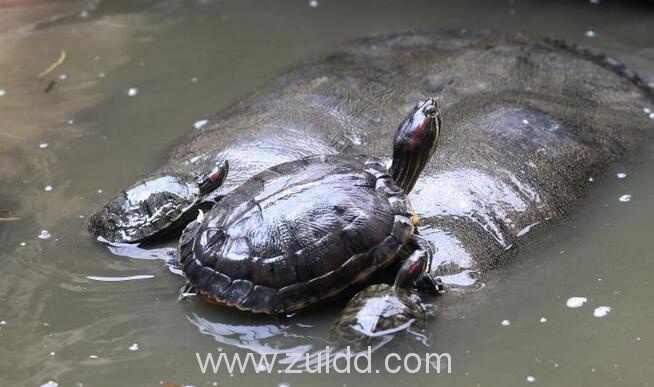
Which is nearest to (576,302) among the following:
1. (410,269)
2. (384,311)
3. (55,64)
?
(410,269)

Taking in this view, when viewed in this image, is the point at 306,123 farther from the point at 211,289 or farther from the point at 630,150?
the point at 630,150

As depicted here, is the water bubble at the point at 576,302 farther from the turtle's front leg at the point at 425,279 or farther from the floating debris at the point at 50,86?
the floating debris at the point at 50,86

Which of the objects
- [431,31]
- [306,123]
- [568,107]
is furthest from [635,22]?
[306,123]

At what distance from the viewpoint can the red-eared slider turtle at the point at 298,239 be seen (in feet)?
10.6

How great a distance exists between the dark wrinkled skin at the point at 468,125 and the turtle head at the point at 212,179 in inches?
6.5

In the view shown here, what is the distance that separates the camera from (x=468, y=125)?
443 cm

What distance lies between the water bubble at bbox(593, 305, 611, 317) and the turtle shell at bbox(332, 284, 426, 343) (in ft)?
2.51

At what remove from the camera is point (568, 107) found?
15.4 ft

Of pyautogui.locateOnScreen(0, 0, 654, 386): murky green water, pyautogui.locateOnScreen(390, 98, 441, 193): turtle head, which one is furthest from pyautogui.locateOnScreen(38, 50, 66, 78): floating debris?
pyautogui.locateOnScreen(390, 98, 441, 193): turtle head

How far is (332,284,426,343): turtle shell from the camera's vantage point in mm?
3139

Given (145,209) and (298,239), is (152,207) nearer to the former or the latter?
(145,209)

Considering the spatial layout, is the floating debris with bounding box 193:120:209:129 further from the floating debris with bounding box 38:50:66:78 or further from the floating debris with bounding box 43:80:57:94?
the floating debris with bounding box 38:50:66:78

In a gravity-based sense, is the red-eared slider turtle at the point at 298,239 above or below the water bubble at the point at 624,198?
above

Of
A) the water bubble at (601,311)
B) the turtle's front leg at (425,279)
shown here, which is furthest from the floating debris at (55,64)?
the water bubble at (601,311)
